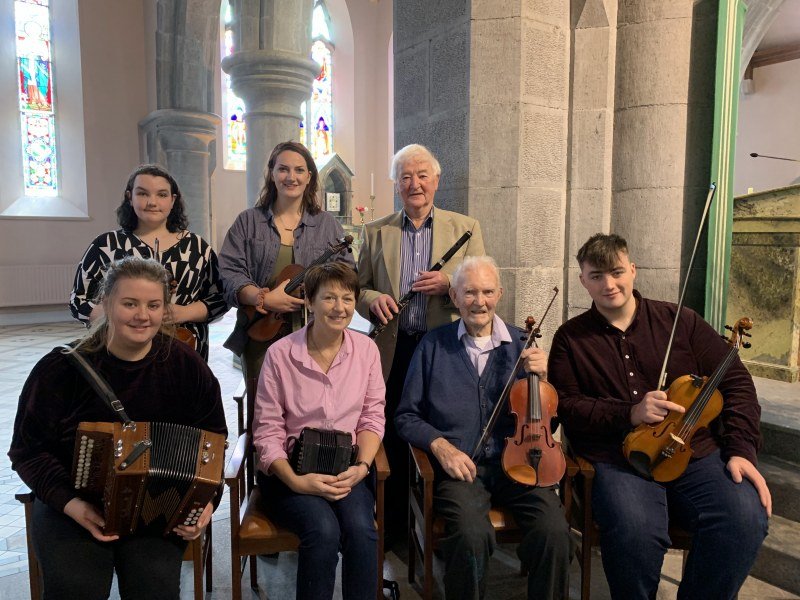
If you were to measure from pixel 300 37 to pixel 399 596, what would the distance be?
5181mm

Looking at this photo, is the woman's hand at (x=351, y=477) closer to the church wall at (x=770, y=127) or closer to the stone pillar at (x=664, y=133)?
the stone pillar at (x=664, y=133)

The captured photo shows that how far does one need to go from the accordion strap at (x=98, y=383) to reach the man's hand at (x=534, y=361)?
4.04ft

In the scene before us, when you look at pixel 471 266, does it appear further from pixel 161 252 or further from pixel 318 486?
pixel 161 252

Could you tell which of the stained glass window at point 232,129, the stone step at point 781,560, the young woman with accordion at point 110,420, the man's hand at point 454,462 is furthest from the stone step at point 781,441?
the stained glass window at point 232,129

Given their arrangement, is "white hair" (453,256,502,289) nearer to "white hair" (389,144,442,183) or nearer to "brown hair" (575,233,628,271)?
"brown hair" (575,233,628,271)

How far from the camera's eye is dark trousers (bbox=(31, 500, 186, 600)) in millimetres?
1736

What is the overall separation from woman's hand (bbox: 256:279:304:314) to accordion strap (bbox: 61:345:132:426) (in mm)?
709

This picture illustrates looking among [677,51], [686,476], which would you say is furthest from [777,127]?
[686,476]

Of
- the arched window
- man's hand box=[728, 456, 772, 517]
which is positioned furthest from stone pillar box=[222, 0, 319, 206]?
the arched window

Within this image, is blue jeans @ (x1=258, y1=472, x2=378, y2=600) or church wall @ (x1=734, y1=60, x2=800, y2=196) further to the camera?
church wall @ (x1=734, y1=60, x2=800, y2=196)

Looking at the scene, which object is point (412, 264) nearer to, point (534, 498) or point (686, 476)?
point (534, 498)

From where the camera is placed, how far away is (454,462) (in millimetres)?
2102

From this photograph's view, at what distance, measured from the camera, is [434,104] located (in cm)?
306

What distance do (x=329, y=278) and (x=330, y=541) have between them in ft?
2.71
